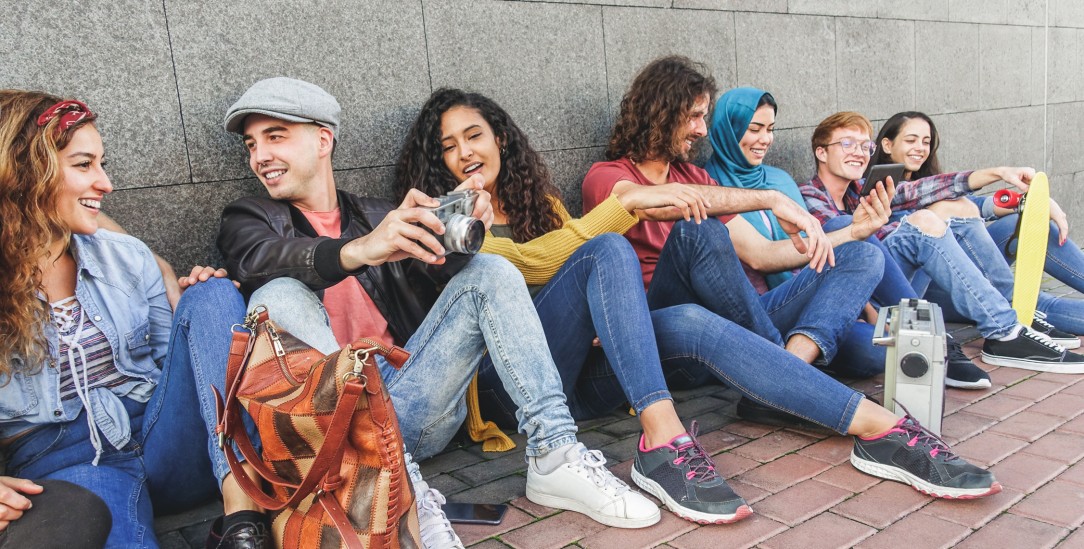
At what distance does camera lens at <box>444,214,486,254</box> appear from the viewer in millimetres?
2199

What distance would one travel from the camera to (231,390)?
197 centimetres

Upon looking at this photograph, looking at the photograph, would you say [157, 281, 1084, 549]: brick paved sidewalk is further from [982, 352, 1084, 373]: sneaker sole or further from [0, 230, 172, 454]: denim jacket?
[0, 230, 172, 454]: denim jacket

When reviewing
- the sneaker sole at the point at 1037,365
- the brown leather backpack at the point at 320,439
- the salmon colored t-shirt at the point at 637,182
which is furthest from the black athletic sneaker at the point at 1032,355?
the brown leather backpack at the point at 320,439

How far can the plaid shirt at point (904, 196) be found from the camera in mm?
4477

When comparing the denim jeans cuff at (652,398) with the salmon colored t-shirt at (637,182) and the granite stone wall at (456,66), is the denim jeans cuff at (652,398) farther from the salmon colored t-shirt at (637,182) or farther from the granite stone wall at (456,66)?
the granite stone wall at (456,66)

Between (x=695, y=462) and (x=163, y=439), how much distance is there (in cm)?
159

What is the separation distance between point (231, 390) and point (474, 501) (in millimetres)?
982

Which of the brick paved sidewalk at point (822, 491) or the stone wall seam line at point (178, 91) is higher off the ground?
the stone wall seam line at point (178, 91)

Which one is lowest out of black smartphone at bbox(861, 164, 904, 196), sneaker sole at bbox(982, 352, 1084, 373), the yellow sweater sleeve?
sneaker sole at bbox(982, 352, 1084, 373)

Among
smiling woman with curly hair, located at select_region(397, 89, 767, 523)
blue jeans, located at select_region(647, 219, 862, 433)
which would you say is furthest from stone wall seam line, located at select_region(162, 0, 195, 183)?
blue jeans, located at select_region(647, 219, 862, 433)

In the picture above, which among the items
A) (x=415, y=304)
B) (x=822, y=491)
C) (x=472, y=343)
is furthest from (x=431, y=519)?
(x=822, y=491)

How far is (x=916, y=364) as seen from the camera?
107 inches

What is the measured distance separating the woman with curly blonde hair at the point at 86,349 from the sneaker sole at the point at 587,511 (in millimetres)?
859

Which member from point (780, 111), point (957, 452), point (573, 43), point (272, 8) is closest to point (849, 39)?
point (780, 111)
